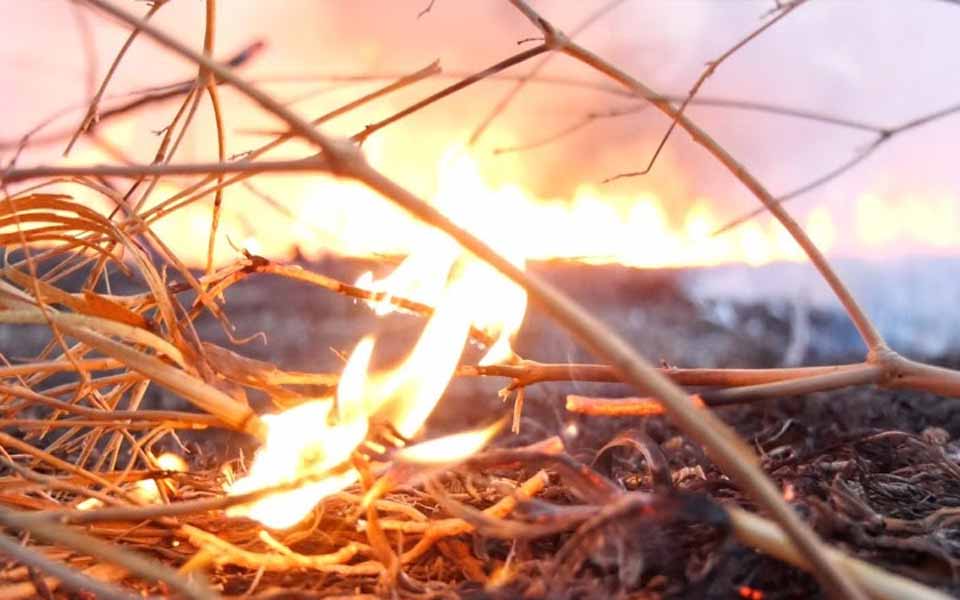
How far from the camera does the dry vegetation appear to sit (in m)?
0.60

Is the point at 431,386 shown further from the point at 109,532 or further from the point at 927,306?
the point at 927,306

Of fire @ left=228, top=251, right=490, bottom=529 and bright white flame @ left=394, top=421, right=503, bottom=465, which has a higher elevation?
fire @ left=228, top=251, right=490, bottom=529

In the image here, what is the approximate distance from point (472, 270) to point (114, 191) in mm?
455

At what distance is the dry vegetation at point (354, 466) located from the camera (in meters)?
0.60

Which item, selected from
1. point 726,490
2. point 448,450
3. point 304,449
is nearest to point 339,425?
point 304,449

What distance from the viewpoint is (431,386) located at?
0.92 metres

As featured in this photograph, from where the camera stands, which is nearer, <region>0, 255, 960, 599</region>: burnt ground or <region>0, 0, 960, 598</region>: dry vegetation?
<region>0, 0, 960, 598</region>: dry vegetation

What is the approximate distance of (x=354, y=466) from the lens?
2.76 feet

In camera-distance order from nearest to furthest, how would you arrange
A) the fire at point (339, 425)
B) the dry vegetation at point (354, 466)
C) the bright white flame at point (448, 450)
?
the dry vegetation at point (354, 466), the bright white flame at point (448, 450), the fire at point (339, 425)

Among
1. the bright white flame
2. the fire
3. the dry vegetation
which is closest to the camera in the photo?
the dry vegetation

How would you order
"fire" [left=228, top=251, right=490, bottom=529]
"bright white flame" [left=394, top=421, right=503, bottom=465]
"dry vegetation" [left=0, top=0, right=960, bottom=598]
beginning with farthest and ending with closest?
1. "fire" [left=228, top=251, right=490, bottom=529]
2. "bright white flame" [left=394, top=421, right=503, bottom=465]
3. "dry vegetation" [left=0, top=0, right=960, bottom=598]

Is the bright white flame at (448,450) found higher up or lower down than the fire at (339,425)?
lower down

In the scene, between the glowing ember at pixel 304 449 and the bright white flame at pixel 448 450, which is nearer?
the bright white flame at pixel 448 450

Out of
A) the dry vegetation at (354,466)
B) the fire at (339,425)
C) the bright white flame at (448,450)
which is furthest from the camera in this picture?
the fire at (339,425)
